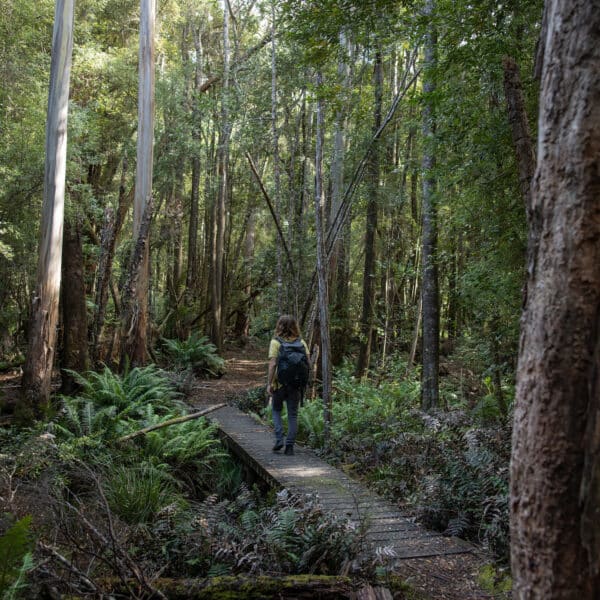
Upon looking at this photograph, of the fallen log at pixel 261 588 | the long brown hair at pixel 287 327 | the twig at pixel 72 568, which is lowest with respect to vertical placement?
the fallen log at pixel 261 588

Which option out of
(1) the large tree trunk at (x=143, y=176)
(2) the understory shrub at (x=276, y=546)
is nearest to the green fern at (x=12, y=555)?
(2) the understory shrub at (x=276, y=546)

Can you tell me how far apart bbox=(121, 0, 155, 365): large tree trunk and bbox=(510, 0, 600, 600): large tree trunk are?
1224 centimetres

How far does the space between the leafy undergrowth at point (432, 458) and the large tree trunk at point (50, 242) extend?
4475 mm

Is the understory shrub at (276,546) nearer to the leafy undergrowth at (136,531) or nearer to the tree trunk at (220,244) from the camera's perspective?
the leafy undergrowth at (136,531)

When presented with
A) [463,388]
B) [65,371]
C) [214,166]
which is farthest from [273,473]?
[214,166]

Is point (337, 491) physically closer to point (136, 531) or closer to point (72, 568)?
point (136, 531)

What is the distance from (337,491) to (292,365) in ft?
6.28

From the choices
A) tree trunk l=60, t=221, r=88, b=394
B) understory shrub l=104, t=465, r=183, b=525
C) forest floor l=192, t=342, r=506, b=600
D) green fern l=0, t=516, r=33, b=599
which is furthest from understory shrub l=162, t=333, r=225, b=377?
green fern l=0, t=516, r=33, b=599

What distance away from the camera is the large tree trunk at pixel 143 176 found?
13758mm

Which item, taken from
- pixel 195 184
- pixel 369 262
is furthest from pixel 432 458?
pixel 195 184

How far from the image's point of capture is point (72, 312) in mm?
Answer: 12023

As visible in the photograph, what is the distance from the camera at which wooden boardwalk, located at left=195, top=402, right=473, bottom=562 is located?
5027 millimetres

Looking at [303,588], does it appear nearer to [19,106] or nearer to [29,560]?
[29,560]

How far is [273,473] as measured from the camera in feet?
23.9
